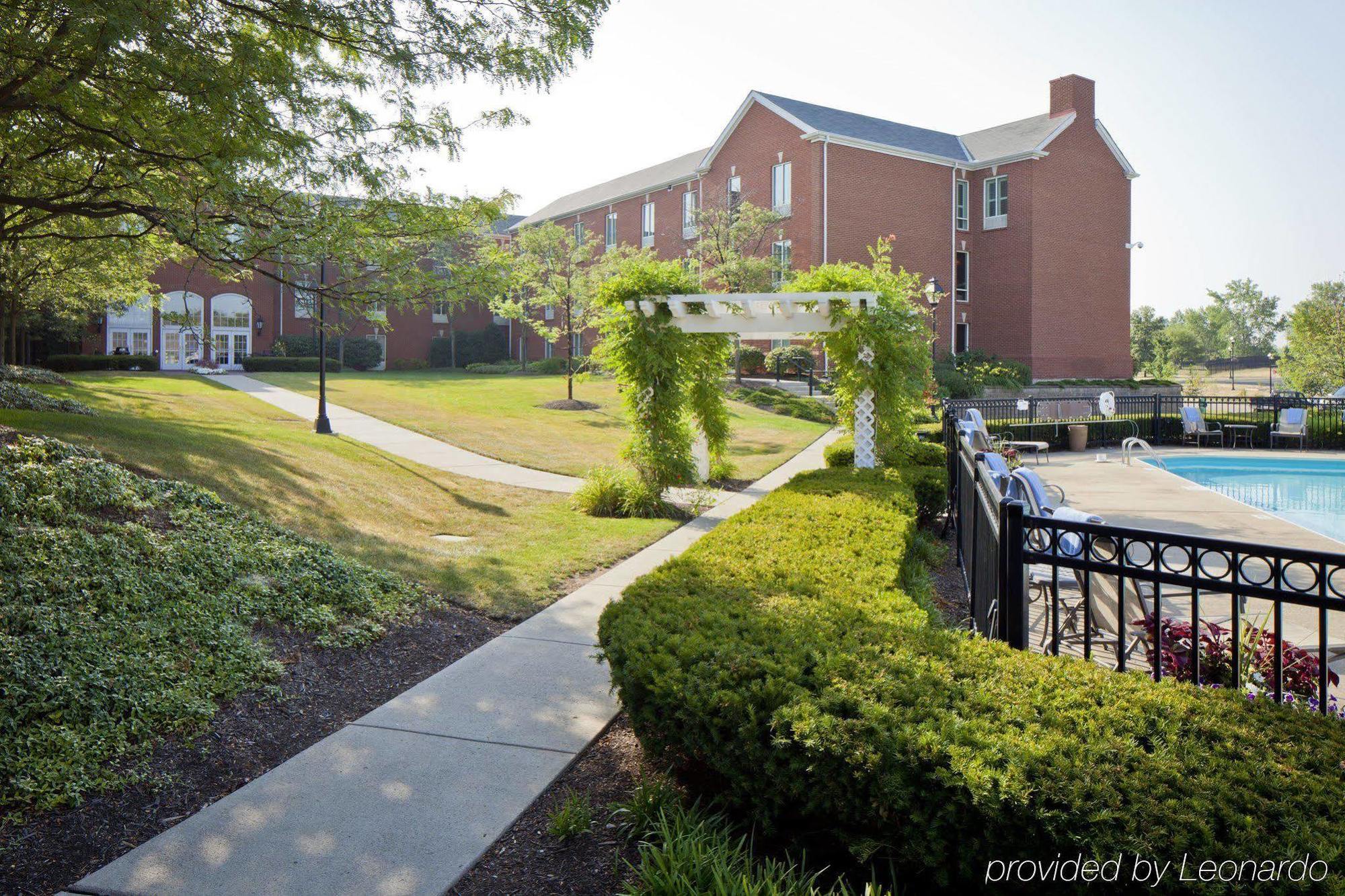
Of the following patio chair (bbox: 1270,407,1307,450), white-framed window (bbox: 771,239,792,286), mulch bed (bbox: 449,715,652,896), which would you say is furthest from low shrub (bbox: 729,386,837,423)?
mulch bed (bbox: 449,715,652,896)

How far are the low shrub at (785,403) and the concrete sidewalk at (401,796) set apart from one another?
75.8ft

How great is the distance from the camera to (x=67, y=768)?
3939 millimetres

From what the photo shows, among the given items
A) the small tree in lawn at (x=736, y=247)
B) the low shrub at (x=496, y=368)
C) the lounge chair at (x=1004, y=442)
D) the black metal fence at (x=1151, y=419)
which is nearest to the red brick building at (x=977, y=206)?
the small tree in lawn at (x=736, y=247)

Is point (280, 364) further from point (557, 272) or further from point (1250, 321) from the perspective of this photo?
point (1250, 321)

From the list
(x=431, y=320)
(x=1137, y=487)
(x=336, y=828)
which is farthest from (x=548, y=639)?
(x=431, y=320)

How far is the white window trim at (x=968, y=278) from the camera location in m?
38.4

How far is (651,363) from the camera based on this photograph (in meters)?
12.7

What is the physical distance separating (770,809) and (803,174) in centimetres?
3473

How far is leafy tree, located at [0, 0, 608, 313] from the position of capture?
586 cm

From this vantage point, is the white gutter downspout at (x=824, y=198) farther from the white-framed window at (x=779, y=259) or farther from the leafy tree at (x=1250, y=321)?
the leafy tree at (x=1250, y=321)

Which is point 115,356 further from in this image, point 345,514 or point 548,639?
point 548,639

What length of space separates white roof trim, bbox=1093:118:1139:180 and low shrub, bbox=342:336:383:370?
37.4 m

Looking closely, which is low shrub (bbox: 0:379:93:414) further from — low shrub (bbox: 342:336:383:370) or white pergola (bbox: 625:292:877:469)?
low shrub (bbox: 342:336:383:370)

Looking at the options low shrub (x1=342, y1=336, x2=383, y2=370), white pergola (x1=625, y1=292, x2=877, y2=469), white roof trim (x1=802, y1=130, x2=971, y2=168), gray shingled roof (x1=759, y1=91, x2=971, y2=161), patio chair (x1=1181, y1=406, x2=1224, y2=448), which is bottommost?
patio chair (x1=1181, y1=406, x2=1224, y2=448)
